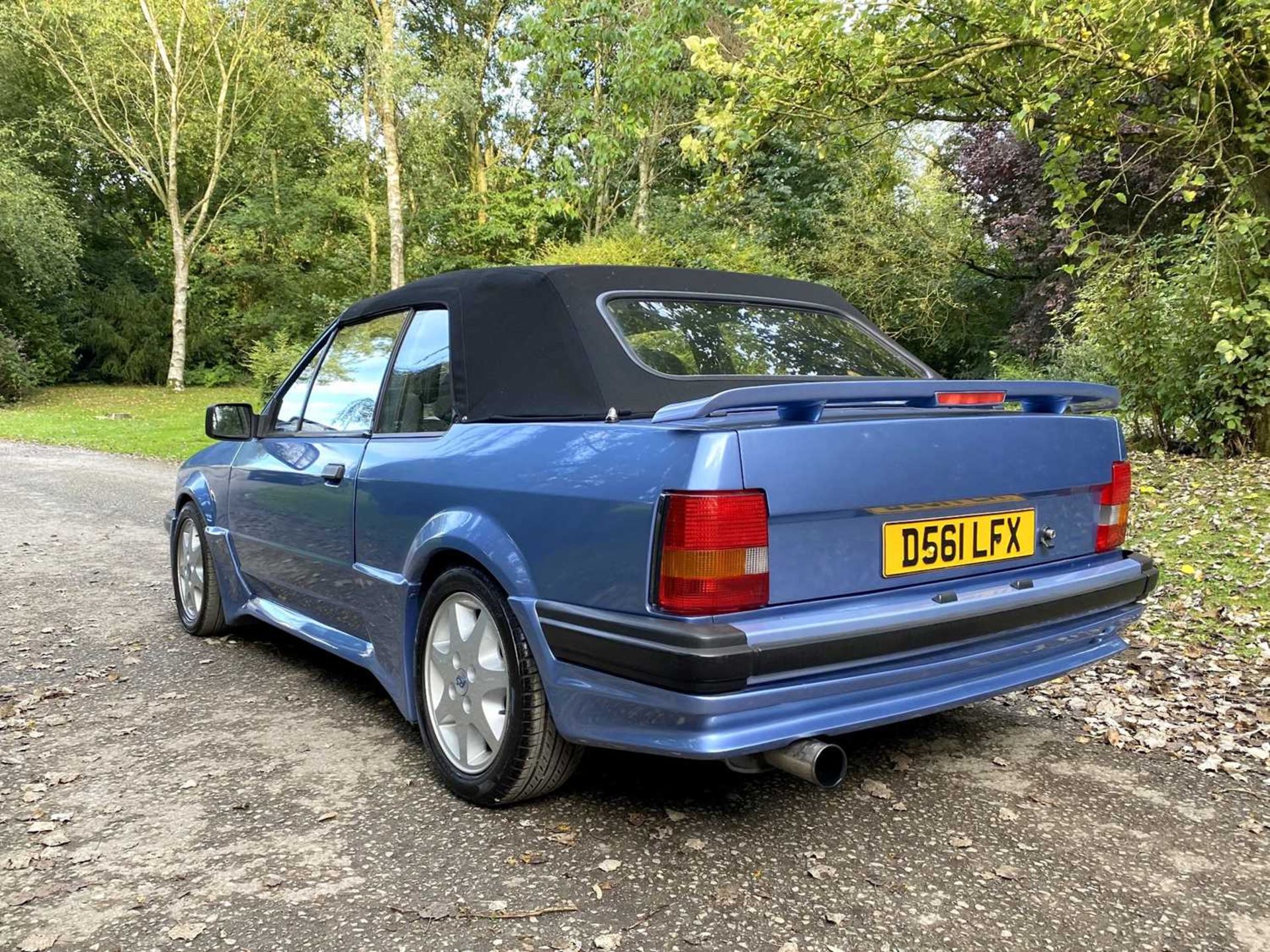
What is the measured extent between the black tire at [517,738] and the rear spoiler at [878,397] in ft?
2.50

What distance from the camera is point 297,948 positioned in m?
2.17

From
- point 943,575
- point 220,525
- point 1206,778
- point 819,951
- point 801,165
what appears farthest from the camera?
point 801,165

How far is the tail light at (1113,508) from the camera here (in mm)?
3090

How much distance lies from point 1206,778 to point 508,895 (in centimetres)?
235

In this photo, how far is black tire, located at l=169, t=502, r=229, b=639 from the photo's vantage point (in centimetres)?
472

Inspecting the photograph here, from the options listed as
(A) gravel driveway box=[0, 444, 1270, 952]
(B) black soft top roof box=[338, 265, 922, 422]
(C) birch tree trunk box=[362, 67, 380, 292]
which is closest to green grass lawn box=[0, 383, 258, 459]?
(C) birch tree trunk box=[362, 67, 380, 292]

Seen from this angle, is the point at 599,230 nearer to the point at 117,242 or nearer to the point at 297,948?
the point at 117,242

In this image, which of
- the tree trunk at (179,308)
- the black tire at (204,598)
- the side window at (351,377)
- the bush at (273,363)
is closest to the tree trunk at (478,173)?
the bush at (273,363)

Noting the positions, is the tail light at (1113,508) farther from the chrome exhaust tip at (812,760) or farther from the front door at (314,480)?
the front door at (314,480)

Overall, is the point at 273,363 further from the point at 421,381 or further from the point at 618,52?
the point at 421,381

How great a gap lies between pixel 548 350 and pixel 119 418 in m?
20.5

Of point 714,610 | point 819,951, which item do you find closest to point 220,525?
point 714,610

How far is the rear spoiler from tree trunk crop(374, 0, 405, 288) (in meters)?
20.0

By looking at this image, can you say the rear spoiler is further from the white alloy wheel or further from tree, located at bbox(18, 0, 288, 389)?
tree, located at bbox(18, 0, 288, 389)
